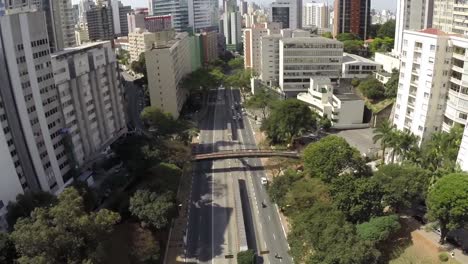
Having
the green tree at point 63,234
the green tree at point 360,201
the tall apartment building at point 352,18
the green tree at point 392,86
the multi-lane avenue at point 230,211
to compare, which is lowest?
the multi-lane avenue at point 230,211

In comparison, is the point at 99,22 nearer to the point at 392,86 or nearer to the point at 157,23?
the point at 157,23

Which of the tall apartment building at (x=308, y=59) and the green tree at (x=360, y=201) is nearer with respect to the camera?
the green tree at (x=360, y=201)

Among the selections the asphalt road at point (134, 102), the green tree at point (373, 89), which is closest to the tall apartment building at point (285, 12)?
the asphalt road at point (134, 102)

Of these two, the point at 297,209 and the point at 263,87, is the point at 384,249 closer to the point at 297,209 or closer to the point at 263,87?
the point at 297,209

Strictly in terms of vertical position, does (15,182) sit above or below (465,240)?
above

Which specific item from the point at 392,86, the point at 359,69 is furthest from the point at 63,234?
the point at 359,69

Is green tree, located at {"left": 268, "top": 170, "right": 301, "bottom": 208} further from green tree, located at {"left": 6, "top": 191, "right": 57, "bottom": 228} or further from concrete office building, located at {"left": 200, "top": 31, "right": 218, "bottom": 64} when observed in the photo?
concrete office building, located at {"left": 200, "top": 31, "right": 218, "bottom": 64}

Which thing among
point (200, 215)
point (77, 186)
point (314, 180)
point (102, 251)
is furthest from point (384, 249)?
point (77, 186)

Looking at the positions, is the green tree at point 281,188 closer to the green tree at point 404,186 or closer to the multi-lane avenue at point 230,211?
the multi-lane avenue at point 230,211
